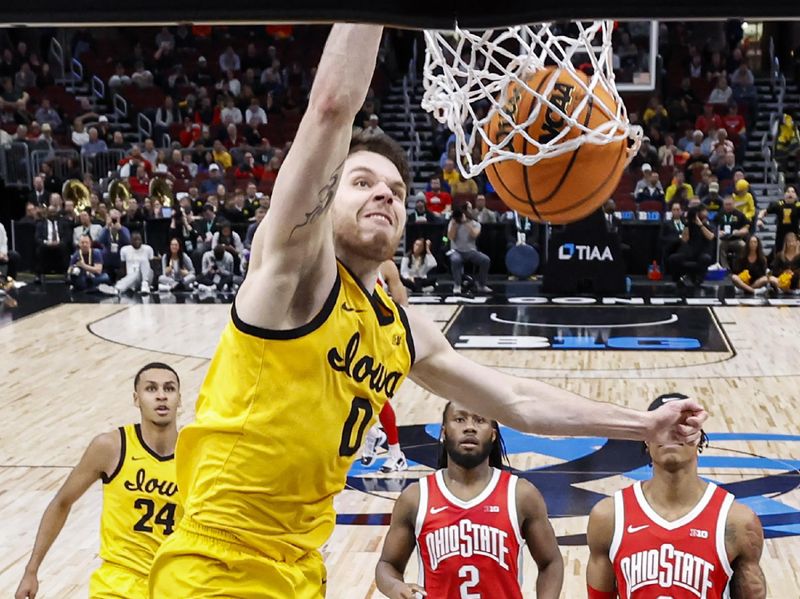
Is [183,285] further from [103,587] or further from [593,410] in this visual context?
[593,410]

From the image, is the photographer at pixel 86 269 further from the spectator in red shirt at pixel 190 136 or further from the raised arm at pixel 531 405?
the raised arm at pixel 531 405

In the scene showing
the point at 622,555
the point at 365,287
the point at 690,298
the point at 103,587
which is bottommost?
the point at 690,298

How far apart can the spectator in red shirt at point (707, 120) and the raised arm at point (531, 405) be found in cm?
1847

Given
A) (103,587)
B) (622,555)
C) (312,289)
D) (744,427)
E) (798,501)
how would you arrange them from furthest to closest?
(744,427) < (798,501) < (103,587) < (622,555) < (312,289)

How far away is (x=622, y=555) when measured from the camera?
3.96m

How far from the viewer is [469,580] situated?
4285mm

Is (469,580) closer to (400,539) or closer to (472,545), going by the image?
(472,545)

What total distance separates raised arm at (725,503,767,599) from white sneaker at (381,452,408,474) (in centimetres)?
424

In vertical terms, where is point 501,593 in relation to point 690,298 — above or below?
above

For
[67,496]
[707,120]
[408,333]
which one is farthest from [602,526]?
[707,120]

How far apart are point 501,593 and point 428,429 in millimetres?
4878

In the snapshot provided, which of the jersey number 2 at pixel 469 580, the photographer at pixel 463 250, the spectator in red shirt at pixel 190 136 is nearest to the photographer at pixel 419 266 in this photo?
the photographer at pixel 463 250

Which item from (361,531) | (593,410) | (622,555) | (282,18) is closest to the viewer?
(282,18)

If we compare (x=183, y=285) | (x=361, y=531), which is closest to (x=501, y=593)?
(x=361, y=531)
